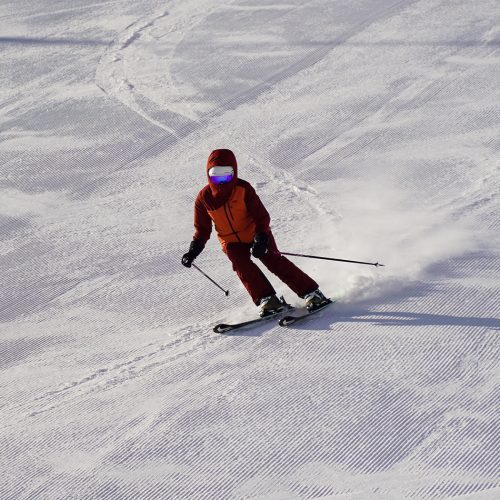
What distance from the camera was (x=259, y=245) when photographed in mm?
5660

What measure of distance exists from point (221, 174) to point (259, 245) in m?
0.47

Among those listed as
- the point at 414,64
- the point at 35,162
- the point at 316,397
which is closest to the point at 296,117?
the point at 414,64

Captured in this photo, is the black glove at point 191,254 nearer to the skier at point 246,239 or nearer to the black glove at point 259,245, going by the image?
the skier at point 246,239

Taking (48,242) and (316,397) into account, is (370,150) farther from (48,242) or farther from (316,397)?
(316,397)

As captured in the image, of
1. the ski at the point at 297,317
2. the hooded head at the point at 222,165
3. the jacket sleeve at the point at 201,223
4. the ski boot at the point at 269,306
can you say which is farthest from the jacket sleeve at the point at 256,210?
the ski at the point at 297,317

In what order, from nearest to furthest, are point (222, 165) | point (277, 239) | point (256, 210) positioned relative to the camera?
point (222, 165) < point (256, 210) < point (277, 239)

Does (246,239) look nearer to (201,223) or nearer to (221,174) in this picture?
(201,223)

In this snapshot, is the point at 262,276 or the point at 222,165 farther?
the point at 262,276

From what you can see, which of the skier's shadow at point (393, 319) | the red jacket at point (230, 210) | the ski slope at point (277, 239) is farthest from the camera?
the red jacket at point (230, 210)

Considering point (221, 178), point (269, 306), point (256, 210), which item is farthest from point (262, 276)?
point (221, 178)

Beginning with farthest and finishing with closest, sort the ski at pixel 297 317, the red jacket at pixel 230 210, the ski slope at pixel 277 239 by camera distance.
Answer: the ski at pixel 297 317 → the red jacket at pixel 230 210 → the ski slope at pixel 277 239

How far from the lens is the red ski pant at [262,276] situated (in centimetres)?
591

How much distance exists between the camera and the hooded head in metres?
5.66

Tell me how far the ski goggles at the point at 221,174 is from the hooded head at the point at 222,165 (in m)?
0.02
